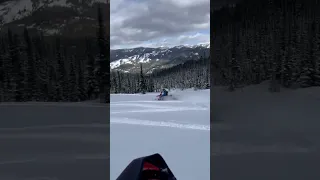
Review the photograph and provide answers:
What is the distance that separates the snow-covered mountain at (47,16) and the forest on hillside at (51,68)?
255mm

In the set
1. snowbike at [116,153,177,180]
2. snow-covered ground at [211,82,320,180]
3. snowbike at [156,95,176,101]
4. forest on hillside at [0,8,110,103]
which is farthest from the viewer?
snowbike at [156,95,176,101]

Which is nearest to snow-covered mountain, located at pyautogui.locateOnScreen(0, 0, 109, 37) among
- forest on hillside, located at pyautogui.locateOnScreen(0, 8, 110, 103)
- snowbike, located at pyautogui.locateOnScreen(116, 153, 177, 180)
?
forest on hillside, located at pyautogui.locateOnScreen(0, 8, 110, 103)

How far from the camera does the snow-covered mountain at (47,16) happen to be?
639cm

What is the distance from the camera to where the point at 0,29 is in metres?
7.92

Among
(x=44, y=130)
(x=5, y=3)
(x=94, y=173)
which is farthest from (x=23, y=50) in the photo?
(x=94, y=173)

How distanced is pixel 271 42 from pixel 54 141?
6.27 metres

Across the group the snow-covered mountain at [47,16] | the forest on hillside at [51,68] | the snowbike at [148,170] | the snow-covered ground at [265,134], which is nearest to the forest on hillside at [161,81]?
the forest on hillside at [51,68]

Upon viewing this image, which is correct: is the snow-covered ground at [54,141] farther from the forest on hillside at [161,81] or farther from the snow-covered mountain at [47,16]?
the forest on hillside at [161,81]

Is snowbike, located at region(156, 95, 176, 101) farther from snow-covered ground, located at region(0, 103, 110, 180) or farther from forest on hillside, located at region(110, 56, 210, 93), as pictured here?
snow-covered ground, located at region(0, 103, 110, 180)

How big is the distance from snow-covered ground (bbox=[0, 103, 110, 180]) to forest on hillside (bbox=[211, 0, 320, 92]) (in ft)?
12.2

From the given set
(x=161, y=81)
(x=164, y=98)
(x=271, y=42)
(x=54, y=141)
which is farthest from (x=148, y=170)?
(x=161, y=81)

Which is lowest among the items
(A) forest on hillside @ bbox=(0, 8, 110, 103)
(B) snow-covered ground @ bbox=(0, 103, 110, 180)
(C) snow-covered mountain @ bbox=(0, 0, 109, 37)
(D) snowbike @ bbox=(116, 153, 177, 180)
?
(B) snow-covered ground @ bbox=(0, 103, 110, 180)

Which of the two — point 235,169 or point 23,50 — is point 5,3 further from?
point 235,169

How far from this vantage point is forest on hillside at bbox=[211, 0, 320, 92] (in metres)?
6.93
